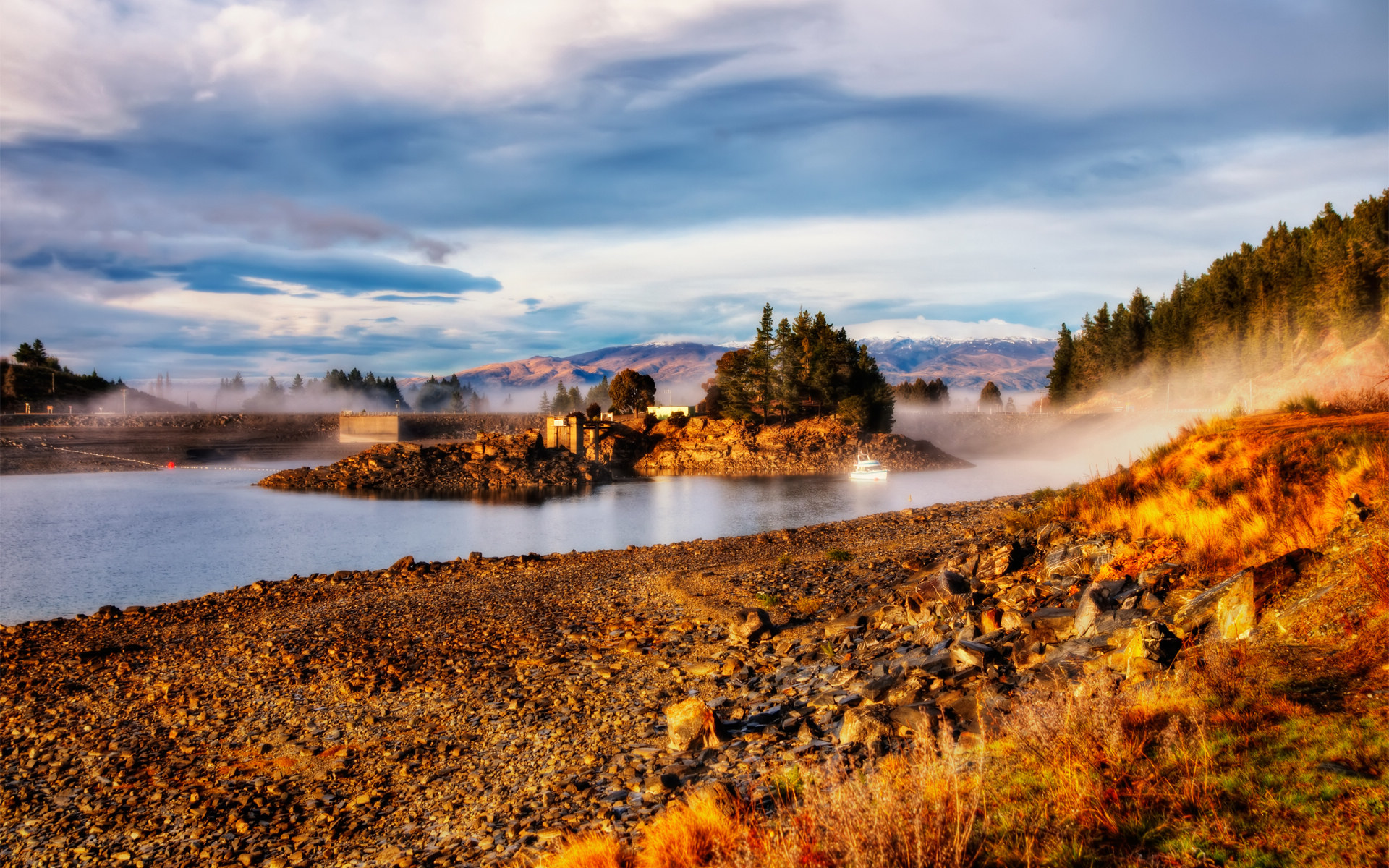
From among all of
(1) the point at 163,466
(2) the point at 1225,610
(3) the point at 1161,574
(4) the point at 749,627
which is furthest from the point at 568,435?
(2) the point at 1225,610

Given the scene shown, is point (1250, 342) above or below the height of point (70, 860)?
above

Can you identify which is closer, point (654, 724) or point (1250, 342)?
point (654, 724)

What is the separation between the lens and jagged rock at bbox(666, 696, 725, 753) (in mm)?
8422

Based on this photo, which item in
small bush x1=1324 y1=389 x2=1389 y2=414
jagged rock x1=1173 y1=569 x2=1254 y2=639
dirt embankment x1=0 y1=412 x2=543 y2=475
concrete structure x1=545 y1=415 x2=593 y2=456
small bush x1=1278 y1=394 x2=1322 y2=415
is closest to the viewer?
jagged rock x1=1173 y1=569 x2=1254 y2=639

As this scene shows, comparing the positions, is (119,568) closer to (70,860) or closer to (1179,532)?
(70,860)

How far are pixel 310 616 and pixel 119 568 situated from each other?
48.8 ft

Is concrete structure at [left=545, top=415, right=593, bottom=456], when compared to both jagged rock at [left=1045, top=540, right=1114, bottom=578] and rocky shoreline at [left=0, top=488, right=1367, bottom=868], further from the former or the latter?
jagged rock at [left=1045, top=540, right=1114, bottom=578]

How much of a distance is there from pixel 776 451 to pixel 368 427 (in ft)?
219

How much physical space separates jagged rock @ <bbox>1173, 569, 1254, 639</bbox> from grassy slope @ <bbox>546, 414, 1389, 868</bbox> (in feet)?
1.06

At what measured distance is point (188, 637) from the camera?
49.7ft

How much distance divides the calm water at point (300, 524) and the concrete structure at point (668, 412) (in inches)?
998

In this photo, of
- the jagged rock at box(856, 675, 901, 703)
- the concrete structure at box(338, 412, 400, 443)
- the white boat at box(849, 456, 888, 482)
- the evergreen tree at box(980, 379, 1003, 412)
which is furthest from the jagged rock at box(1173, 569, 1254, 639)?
the evergreen tree at box(980, 379, 1003, 412)

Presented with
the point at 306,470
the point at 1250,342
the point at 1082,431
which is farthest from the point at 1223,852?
the point at 1082,431

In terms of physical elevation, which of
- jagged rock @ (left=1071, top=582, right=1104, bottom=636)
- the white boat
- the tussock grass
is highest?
the tussock grass
